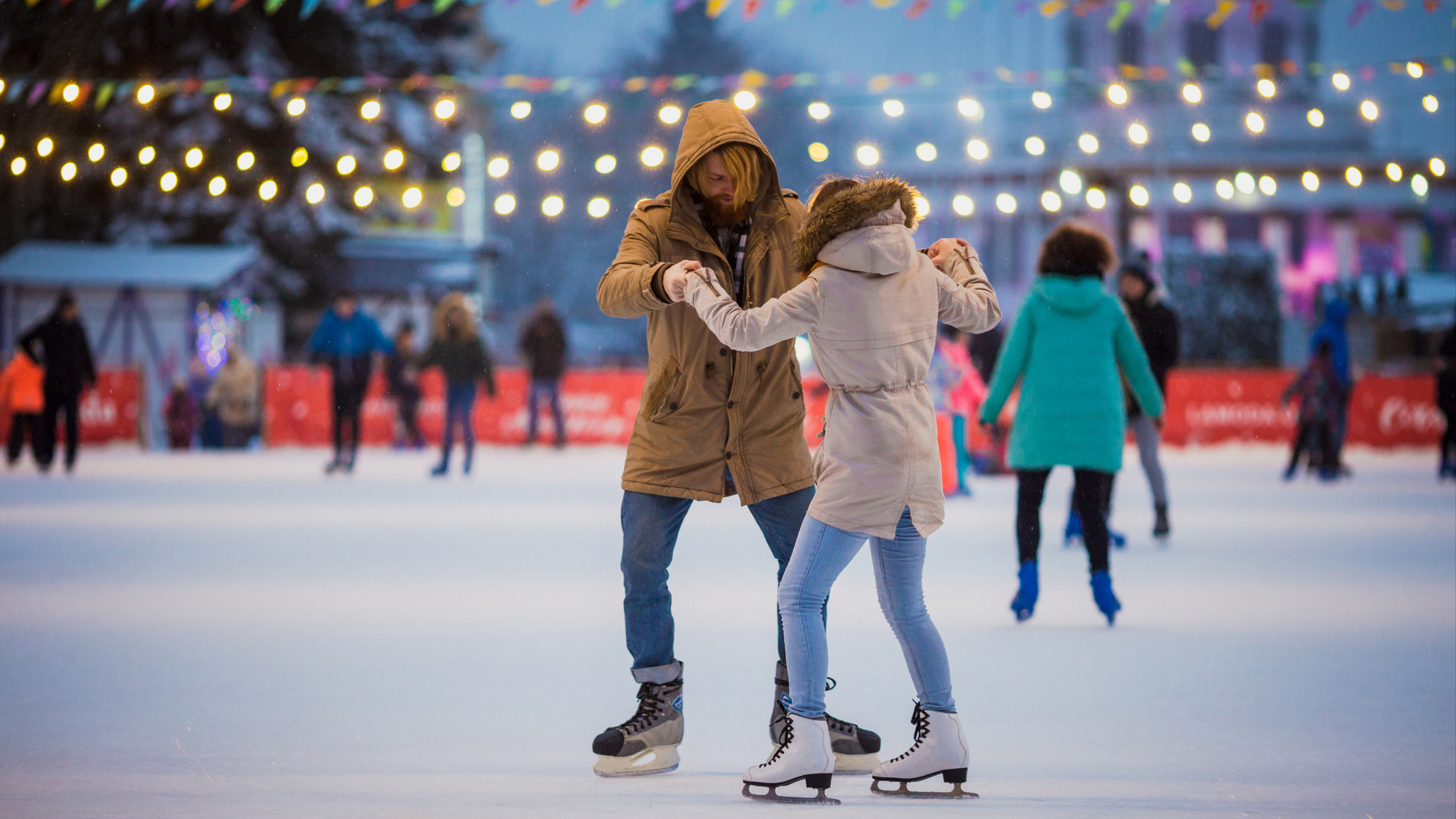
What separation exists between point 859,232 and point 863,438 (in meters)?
0.41

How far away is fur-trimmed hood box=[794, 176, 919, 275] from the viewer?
296cm

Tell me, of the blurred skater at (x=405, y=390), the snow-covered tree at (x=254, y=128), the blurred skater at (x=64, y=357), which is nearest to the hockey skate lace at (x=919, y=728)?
the blurred skater at (x=64, y=357)

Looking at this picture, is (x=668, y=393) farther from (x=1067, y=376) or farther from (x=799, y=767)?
(x=1067, y=376)

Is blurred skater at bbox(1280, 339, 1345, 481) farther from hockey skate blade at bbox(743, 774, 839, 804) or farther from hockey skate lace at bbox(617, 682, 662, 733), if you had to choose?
hockey skate blade at bbox(743, 774, 839, 804)

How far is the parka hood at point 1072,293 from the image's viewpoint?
5.45m

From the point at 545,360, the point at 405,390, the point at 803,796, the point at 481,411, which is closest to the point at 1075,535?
the point at 803,796

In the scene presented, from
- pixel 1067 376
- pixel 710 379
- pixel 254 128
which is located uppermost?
pixel 254 128

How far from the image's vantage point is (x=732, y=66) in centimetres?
4581

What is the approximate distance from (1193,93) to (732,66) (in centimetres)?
3745

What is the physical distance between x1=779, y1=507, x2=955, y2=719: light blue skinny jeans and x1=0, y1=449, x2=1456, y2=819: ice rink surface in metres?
0.23

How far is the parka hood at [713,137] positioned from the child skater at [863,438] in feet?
0.86

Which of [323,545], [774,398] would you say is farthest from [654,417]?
[323,545]

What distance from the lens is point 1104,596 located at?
17.1ft

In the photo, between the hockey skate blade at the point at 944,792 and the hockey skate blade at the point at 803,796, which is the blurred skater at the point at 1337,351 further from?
the hockey skate blade at the point at 803,796
